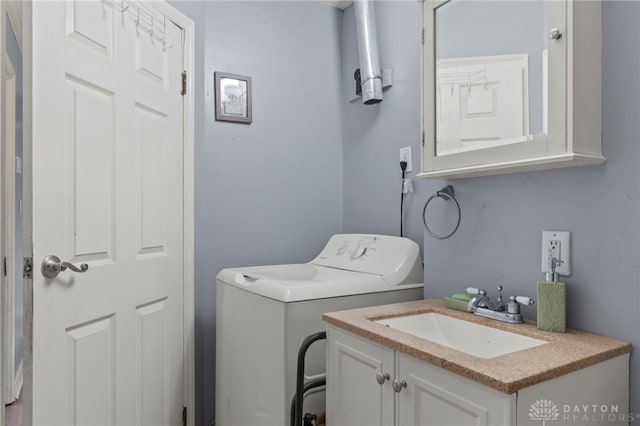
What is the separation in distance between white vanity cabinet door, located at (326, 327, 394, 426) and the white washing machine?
0.22 m

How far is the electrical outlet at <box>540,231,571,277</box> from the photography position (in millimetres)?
1190

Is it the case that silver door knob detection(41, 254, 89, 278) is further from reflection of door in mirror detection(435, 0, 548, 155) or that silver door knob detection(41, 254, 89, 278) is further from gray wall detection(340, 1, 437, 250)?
gray wall detection(340, 1, 437, 250)

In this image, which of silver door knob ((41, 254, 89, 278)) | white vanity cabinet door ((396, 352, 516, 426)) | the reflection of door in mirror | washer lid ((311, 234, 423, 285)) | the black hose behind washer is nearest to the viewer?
white vanity cabinet door ((396, 352, 516, 426))

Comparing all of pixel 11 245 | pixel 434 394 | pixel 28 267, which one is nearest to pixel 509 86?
pixel 434 394

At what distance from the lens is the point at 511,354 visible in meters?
0.97

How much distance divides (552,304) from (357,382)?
581 millimetres

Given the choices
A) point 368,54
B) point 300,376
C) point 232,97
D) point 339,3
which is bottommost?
point 300,376

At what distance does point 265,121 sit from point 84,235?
118 centimetres

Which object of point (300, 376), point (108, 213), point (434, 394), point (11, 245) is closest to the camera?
point (434, 394)

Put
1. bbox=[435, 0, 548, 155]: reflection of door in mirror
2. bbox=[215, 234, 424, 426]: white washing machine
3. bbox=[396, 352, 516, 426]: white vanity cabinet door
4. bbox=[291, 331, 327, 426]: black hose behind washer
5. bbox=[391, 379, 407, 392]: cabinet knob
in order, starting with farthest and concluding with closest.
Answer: bbox=[215, 234, 424, 426]: white washing machine → bbox=[291, 331, 327, 426]: black hose behind washer → bbox=[435, 0, 548, 155]: reflection of door in mirror → bbox=[391, 379, 407, 392]: cabinet knob → bbox=[396, 352, 516, 426]: white vanity cabinet door

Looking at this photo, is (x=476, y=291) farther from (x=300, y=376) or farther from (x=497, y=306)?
(x=300, y=376)

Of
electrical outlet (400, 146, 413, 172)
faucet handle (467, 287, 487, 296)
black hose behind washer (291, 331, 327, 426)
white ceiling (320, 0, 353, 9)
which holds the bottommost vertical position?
black hose behind washer (291, 331, 327, 426)

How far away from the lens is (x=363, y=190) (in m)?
2.38

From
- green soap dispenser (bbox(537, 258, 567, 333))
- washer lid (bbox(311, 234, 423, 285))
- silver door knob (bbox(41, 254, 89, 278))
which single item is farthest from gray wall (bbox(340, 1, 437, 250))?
silver door knob (bbox(41, 254, 89, 278))
